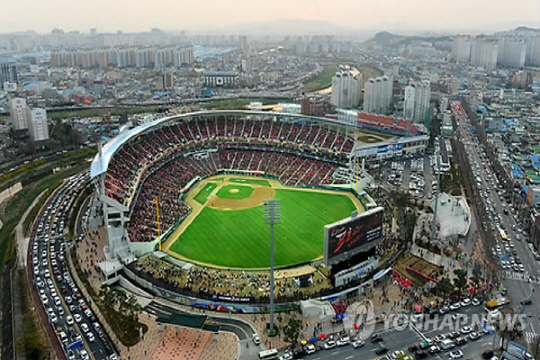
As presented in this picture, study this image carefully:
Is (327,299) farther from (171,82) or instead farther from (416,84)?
(171,82)

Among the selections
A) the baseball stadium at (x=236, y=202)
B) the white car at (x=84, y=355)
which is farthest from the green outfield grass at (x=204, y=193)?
the white car at (x=84, y=355)

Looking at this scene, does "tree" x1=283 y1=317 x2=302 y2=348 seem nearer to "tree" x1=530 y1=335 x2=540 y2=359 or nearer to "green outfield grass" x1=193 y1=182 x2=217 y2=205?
"tree" x1=530 y1=335 x2=540 y2=359

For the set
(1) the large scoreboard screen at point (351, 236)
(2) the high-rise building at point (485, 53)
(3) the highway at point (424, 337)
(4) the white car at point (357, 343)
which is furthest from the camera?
(2) the high-rise building at point (485, 53)

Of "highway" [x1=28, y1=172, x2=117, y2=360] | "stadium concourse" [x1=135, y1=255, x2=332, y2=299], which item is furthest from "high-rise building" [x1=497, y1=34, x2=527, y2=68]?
"highway" [x1=28, y1=172, x2=117, y2=360]

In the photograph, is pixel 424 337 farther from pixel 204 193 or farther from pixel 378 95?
pixel 378 95

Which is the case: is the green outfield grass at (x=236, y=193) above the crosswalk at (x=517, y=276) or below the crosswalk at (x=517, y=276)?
above

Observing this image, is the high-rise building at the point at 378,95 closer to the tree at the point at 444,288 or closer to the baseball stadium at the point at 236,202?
the baseball stadium at the point at 236,202

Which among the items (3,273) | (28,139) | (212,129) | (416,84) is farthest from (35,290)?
(416,84)
